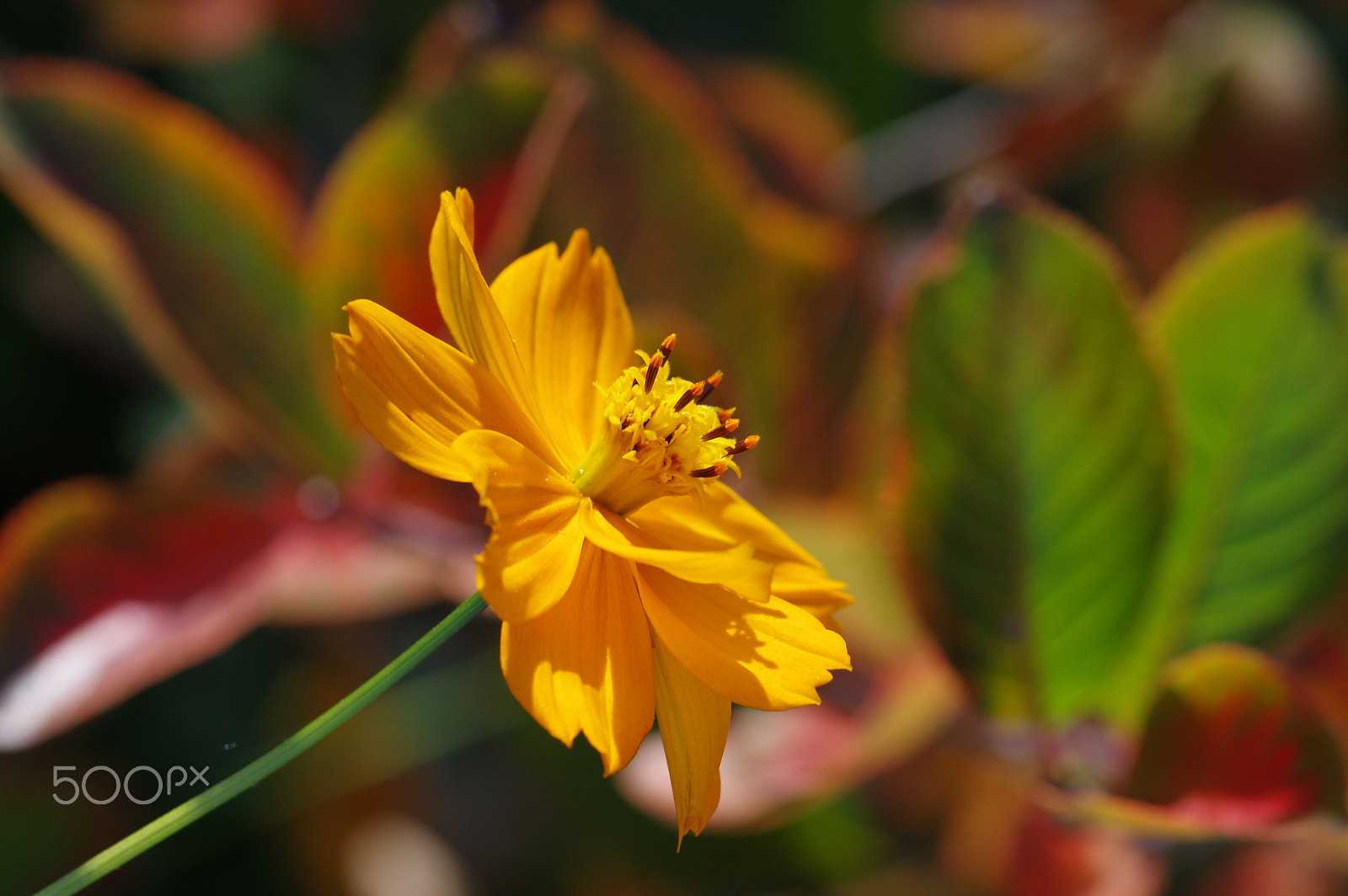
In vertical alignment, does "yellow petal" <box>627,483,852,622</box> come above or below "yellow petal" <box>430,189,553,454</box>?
below

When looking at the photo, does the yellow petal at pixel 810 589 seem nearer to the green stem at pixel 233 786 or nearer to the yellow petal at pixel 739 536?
the yellow petal at pixel 739 536

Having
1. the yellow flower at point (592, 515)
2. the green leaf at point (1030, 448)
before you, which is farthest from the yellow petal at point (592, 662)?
the green leaf at point (1030, 448)

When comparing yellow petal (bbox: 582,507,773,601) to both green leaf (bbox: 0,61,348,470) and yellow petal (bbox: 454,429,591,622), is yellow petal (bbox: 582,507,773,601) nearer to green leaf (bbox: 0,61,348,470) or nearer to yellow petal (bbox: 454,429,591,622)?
yellow petal (bbox: 454,429,591,622)

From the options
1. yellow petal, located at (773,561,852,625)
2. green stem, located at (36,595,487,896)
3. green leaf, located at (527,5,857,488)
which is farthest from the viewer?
green leaf, located at (527,5,857,488)

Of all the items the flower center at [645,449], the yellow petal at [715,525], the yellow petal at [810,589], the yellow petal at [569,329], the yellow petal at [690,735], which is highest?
the yellow petal at [569,329]

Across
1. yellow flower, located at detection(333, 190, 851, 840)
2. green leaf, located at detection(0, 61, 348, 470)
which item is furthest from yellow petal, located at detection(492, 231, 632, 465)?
green leaf, located at detection(0, 61, 348, 470)

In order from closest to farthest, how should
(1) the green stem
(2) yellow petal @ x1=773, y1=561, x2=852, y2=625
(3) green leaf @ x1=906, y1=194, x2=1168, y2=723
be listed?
(1) the green stem
(2) yellow petal @ x1=773, y1=561, x2=852, y2=625
(3) green leaf @ x1=906, y1=194, x2=1168, y2=723

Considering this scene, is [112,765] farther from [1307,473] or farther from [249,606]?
[1307,473]
